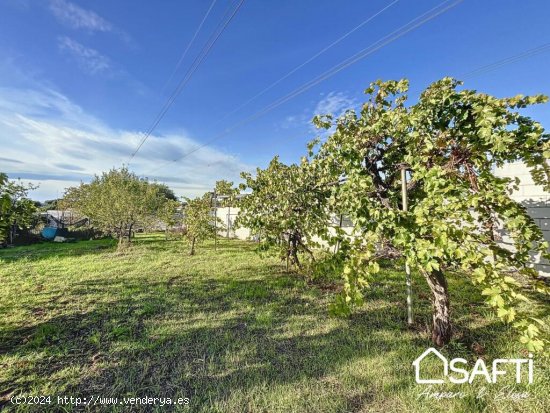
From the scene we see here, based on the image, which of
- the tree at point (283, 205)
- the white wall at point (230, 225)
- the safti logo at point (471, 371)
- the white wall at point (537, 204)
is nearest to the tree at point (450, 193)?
the safti logo at point (471, 371)

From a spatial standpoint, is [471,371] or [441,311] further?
[441,311]

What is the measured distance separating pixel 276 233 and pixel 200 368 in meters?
3.06

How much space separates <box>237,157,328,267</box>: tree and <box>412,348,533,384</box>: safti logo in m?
2.52

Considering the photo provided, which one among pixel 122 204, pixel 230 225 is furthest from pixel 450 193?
pixel 230 225

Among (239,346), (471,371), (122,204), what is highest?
(122,204)

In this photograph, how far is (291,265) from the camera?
733 cm

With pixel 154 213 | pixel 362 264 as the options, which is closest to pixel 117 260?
pixel 154 213

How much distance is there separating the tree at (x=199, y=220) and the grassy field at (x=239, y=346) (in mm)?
3878

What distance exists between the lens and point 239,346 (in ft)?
10.8

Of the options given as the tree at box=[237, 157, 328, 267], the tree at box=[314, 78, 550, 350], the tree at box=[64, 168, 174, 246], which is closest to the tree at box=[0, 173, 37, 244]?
the tree at box=[237, 157, 328, 267]

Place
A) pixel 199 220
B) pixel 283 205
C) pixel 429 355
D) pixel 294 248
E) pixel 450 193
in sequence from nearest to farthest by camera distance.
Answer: pixel 450 193, pixel 429 355, pixel 283 205, pixel 294 248, pixel 199 220

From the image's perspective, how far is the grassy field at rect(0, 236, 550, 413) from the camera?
236cm

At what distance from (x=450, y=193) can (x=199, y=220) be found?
872cm

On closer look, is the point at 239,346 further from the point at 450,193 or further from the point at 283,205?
the point at 450,193
